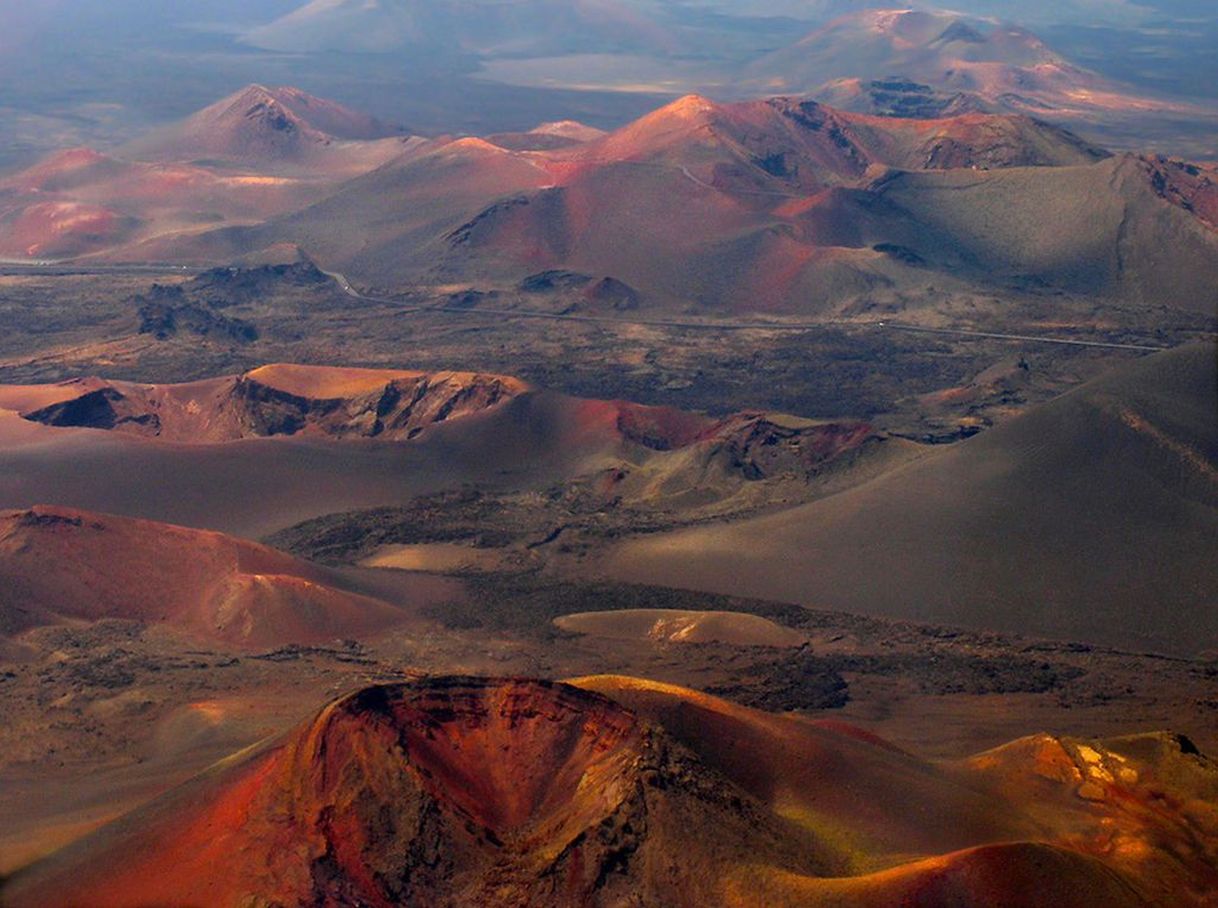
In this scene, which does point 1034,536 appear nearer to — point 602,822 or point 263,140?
point 602,822

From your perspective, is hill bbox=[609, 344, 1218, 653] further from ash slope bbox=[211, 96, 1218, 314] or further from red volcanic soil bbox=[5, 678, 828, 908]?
ash slope bbox=[211, 96, 1218, 314]

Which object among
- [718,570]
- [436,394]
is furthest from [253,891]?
[436,394]

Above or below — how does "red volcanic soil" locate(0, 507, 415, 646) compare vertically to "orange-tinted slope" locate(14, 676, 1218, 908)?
below

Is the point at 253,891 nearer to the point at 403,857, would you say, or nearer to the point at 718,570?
the point at 403,857

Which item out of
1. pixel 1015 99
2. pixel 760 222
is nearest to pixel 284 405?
pixel 760 222

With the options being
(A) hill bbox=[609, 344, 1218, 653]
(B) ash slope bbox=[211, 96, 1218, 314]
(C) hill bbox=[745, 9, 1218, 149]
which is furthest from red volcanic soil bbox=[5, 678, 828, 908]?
(C) hill bbox=[745, 9, 1218, 149]
